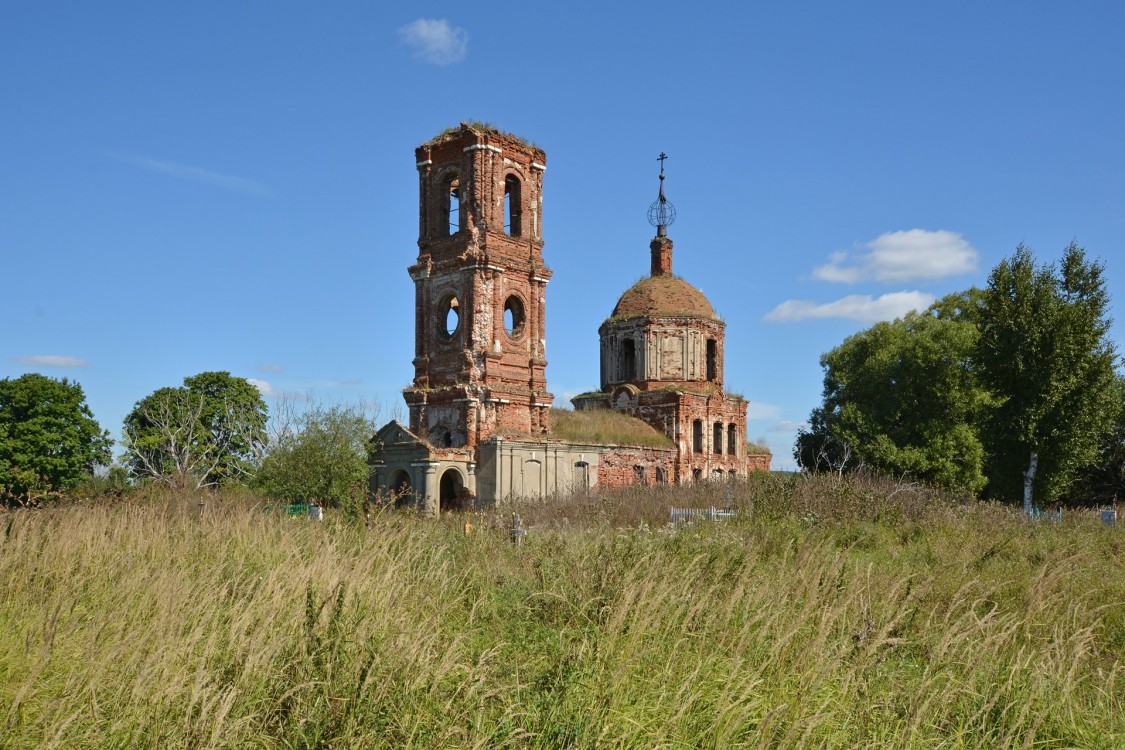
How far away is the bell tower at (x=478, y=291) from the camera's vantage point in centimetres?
2864

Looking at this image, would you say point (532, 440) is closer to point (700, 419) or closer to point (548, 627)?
point (700, 419)

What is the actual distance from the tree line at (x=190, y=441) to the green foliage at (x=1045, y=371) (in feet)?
60.5

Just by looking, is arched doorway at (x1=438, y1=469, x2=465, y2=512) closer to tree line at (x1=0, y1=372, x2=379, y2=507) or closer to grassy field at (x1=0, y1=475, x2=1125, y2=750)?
tree line at (x1=0, y1=372, x2=379, y2=507)

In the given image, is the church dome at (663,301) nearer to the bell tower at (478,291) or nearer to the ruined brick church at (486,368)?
the ruined brick church at (486,368)

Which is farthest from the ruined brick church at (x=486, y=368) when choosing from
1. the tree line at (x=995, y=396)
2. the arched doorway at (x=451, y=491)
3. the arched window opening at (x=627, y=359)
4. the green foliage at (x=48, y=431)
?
A: the green foliage at (x=48, y=431)

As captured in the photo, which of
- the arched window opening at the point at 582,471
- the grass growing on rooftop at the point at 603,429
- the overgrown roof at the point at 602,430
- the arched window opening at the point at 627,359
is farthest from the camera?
the arched window opening at the point at 627,359

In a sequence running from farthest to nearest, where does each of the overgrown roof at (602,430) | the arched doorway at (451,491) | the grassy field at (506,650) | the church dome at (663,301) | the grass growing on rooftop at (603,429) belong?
the church dome at (663,301) < the grass growing on rooftop at (603,429) < the overgrown roof at (602,430) < the arched doorway at (451,491) < the grassy field at (506,650)

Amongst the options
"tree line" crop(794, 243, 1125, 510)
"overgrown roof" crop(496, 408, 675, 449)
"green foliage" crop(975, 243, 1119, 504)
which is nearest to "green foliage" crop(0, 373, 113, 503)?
"overgrown roof" crop(496, 408, 675, 449)

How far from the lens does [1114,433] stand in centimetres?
3148

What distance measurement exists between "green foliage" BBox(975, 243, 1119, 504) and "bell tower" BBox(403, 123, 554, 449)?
1375 centimetres

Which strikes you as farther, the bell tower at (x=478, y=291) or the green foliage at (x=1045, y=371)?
the bell tower at (x=478, y=291)

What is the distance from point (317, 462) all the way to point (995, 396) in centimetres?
1963

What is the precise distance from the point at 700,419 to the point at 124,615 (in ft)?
104

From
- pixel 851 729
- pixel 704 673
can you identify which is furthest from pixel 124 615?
pixel 851 729
